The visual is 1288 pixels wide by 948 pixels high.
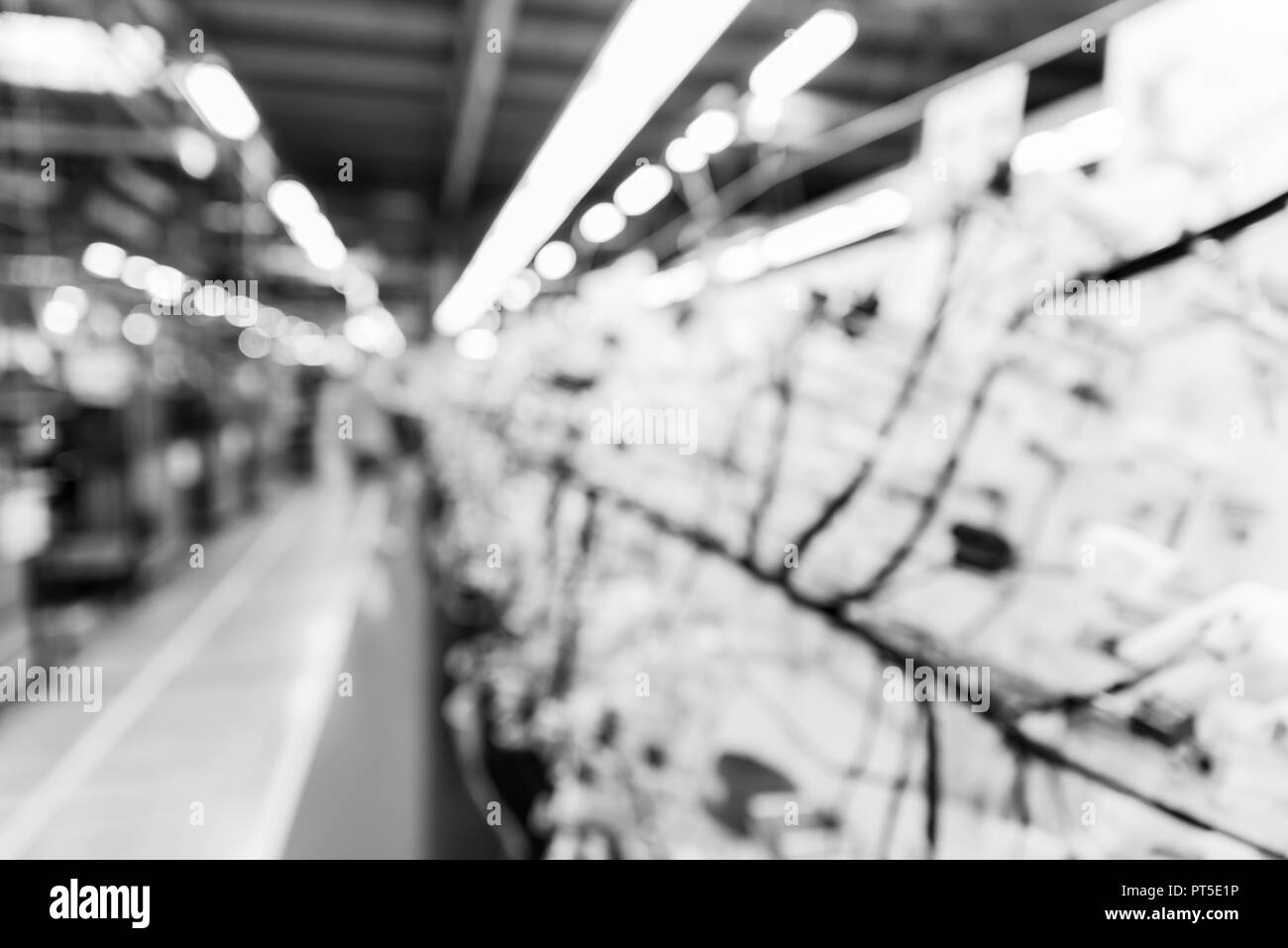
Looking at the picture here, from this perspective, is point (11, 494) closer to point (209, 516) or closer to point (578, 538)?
point (578, 538)

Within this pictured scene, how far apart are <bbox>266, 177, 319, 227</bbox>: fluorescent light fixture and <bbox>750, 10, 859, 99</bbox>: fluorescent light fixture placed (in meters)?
1.68

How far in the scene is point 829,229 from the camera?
1.24 metres

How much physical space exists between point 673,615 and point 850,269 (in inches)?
21.5

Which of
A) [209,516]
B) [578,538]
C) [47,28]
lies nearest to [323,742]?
[578,538]

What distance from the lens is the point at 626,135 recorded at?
72.6 inches

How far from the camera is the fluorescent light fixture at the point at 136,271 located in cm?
464

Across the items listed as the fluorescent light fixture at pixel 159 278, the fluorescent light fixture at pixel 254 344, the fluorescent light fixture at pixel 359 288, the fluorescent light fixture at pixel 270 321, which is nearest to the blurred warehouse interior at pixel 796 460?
the fluorescent light fixture at pixel 359 288

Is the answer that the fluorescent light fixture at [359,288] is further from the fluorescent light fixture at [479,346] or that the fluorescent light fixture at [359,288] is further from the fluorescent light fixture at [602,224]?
the fluorescent light fixture at [602,224]

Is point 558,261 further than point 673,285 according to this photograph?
Yes

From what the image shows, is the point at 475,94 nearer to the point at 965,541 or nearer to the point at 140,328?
the point at 140,328

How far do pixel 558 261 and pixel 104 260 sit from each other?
3.61 metres

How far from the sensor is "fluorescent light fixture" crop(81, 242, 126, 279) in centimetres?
426

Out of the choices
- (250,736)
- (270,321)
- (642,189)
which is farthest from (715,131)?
(270,321)

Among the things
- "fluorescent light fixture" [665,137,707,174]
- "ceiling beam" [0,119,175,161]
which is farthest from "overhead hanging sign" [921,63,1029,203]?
"ceiling beam" [0,119,175,161]
